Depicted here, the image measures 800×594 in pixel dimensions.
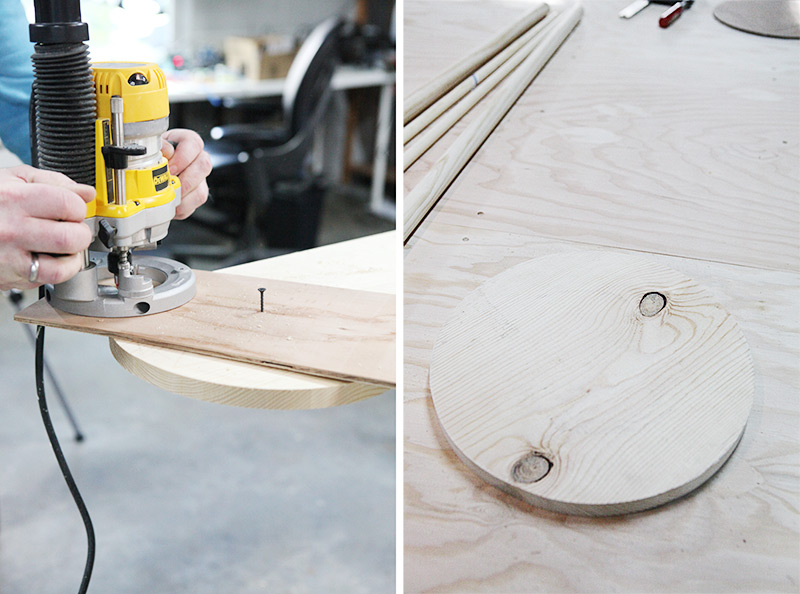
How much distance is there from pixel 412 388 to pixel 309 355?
6.3 inches

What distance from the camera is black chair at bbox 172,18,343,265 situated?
2688 millimetres

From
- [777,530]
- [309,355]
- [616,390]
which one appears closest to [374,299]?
[309,355]

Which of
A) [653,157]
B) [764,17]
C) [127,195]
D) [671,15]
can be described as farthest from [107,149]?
[764,17]

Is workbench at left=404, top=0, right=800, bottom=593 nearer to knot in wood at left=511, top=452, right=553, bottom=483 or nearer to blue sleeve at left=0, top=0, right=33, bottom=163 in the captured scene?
knot in wood at left=511, top=452, right=553, bottom=483

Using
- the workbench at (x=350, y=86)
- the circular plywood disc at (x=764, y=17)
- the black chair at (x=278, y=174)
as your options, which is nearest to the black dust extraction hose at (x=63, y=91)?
the circular plywood disc at (x=764, y=17)

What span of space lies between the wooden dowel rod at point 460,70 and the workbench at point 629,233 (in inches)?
2.0

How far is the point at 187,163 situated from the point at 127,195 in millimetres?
168

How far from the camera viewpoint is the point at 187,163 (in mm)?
1017

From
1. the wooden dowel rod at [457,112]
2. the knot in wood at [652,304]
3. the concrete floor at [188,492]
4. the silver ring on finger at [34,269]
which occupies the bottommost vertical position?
the concrete floor at [188,492]

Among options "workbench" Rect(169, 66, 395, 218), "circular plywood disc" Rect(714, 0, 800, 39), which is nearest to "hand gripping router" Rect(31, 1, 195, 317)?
"circular plywood disc" Rect(714, 0, 800, 39)

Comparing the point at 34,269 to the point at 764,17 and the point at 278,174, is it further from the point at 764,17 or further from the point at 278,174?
the point at 278,174

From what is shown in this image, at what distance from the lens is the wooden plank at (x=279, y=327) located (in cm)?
80

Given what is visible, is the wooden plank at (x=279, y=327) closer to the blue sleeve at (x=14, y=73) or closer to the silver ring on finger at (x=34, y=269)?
the silver ring on finger at (x=34, y=269)

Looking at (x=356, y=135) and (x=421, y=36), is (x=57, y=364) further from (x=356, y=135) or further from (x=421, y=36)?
(x=356, y=135)
